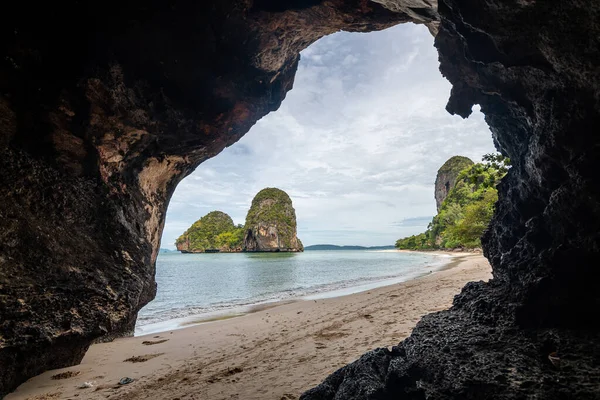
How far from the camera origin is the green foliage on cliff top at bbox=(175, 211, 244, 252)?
118 metres

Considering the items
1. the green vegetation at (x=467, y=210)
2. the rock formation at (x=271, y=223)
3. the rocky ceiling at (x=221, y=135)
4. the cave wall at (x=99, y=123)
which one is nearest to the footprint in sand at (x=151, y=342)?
the cave wall at (x=99, y=123)

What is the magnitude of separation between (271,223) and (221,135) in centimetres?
9176

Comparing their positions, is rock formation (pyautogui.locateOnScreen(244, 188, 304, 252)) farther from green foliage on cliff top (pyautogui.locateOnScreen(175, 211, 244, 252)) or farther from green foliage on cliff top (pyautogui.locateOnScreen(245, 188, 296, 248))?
green foliage on cliff top (pyautogui.locateOnScreen(175, 211, 244, 252))

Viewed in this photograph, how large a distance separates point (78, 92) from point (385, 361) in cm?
615

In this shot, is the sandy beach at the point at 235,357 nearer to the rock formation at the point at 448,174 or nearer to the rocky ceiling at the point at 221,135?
the rocky ceiling at the point at 221,135

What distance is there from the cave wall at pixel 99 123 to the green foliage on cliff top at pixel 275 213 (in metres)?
92.8

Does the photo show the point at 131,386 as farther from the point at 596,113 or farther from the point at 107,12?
the point at 596,113

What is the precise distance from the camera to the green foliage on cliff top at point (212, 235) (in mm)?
118000

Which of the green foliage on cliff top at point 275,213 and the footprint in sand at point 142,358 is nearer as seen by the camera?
the footprint in sand at point 142,358

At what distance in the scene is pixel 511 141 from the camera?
4.66 meters

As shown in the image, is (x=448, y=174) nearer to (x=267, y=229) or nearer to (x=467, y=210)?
(x=267, y=229)

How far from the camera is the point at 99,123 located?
521cm

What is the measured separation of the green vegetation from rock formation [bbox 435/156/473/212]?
61.1 feet

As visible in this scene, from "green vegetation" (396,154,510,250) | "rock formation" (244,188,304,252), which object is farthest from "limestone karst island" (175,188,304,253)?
"green vegetation" (396,154,510,250)
